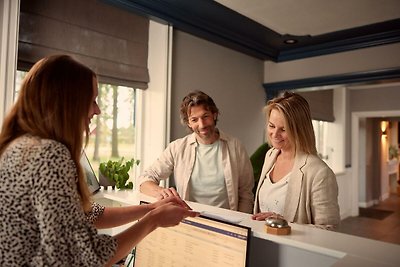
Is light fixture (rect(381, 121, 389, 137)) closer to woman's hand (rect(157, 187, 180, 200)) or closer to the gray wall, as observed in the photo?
the gray wall

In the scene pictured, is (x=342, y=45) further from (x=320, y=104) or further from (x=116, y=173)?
(x=116, y=173)

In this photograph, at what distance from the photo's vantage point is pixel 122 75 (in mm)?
2291

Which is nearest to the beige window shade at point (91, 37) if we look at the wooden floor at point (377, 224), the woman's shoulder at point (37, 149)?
the woman's shoulder at point (37, 149)

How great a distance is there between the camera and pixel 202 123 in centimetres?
167

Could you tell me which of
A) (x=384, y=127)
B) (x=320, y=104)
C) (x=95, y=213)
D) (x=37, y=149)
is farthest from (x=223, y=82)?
(x=384, y=127)

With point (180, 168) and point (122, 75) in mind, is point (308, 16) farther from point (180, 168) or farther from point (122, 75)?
point (180, 168)

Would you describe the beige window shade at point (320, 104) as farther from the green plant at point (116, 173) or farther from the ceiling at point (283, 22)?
the green plant at point (116, 173)

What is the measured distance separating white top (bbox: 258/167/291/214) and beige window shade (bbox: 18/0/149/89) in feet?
4.45

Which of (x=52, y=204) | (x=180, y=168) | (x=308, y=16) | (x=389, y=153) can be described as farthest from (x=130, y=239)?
(x=389, y=153)

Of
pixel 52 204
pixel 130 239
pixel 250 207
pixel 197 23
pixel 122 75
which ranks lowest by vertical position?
pixel 250 207

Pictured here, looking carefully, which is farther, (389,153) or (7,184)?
(389,153)

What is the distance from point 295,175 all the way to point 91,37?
1.62 metres

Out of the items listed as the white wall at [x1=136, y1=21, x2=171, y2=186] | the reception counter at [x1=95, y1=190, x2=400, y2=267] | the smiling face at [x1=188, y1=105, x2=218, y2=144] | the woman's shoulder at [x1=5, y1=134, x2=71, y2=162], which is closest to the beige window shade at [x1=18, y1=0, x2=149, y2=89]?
the white wall at [x1=136, y1=21, x2=171, y2=186]

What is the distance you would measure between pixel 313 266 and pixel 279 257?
0.33 ft
